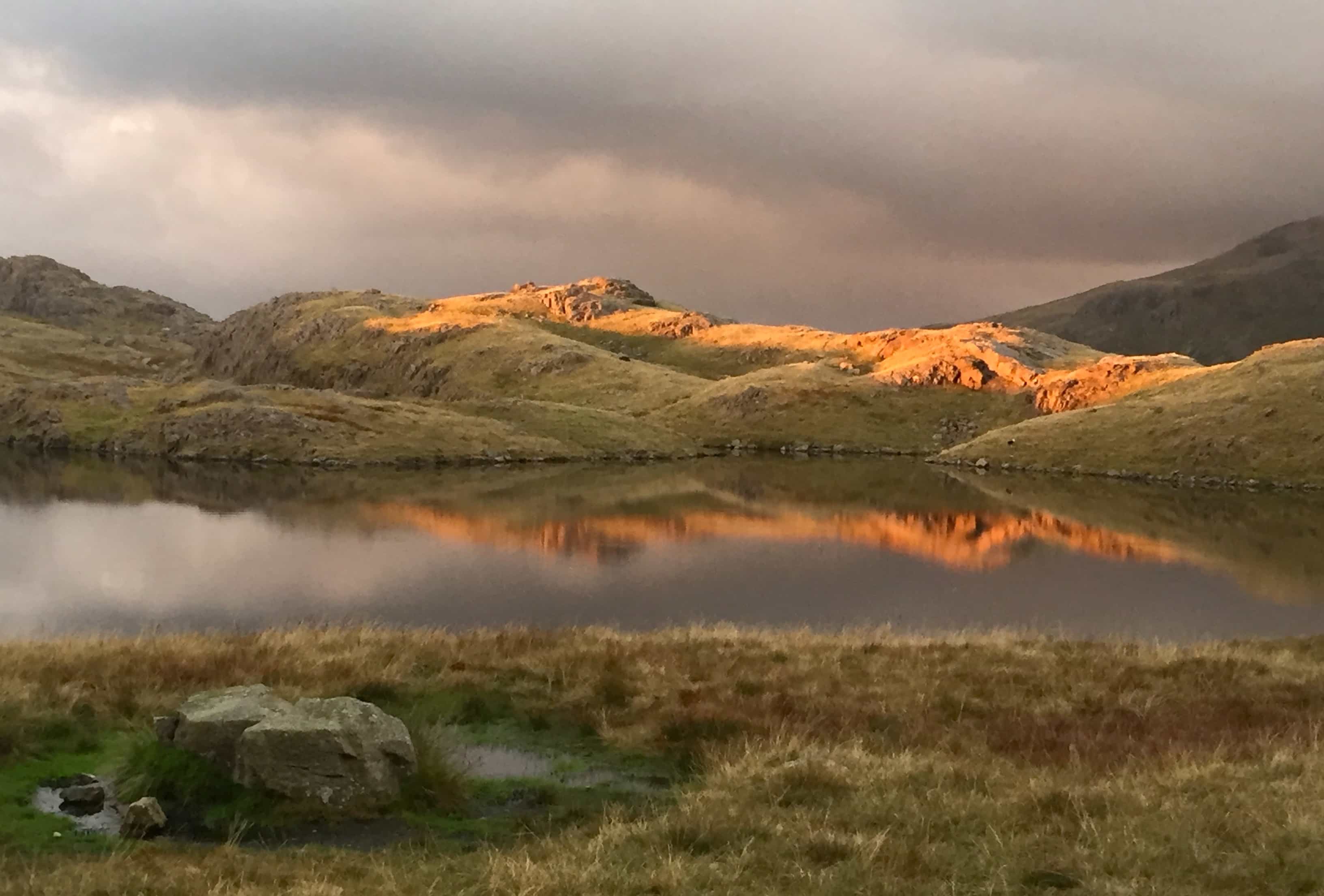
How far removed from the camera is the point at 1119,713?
22.4m

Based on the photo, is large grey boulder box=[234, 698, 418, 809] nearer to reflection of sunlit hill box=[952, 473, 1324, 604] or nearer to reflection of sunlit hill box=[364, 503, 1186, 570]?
reflection of sunlit hill box=[364, 503, 1186, 570]

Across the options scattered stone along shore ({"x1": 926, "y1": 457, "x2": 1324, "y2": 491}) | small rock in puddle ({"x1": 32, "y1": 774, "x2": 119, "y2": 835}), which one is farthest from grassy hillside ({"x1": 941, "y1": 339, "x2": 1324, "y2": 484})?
small rock in puddle ({"x1": 32, "y1": 774, "x2": 119, "y2": 835})

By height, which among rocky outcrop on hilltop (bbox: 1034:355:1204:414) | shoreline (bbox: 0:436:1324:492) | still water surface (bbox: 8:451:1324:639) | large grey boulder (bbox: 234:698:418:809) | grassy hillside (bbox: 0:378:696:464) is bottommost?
still water surface (bbox: 8:451:1324:639)

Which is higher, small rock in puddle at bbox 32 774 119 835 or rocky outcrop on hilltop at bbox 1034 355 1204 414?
rocky outcrop on hilltop at bbox 1034 355 1204 414

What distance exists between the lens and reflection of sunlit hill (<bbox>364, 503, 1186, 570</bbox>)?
5956 centimetres

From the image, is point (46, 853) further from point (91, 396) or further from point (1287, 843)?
point (91, 396)

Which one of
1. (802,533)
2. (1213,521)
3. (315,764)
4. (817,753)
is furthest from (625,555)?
(1213,521)

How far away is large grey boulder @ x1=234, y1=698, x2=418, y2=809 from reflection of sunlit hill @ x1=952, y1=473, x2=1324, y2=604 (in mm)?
47850

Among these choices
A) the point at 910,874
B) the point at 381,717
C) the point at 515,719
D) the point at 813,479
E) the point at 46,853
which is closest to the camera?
the point at 910,874

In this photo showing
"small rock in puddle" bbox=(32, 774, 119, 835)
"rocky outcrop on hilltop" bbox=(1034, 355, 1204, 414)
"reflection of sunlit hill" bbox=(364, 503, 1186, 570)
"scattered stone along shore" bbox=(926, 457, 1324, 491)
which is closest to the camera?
"small rock in puddle" bbox=(32, 774, 119, 835)

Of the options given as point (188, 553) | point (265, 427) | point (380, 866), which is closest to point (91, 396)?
point (265, 427)

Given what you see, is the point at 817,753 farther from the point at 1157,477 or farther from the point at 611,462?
the point at 1157,477

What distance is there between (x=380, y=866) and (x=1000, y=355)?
181133 mm

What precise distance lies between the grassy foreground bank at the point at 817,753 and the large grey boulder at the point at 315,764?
5.10 ft
